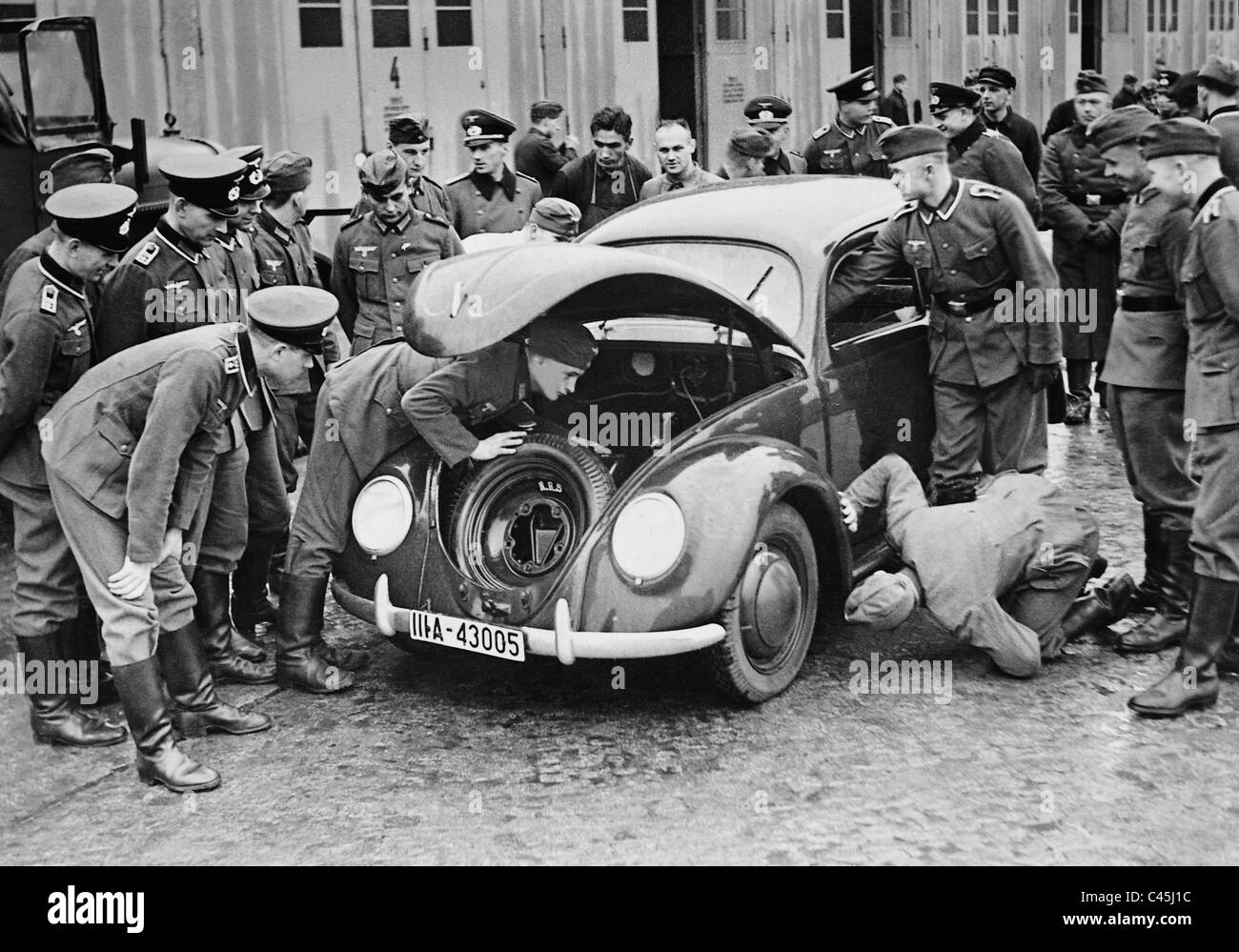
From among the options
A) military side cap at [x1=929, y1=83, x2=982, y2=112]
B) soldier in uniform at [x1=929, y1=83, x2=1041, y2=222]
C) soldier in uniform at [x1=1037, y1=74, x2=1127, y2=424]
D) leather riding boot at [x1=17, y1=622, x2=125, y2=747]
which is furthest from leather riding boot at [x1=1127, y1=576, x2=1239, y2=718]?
soldier in uniform at [x1=1037, y1=74, x2=1127, y2=424]

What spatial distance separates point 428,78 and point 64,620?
27.0ft

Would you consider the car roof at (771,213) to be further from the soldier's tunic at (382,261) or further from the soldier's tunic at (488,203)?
the soldier's tunic at (488,203)

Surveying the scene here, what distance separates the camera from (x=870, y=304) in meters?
6.35

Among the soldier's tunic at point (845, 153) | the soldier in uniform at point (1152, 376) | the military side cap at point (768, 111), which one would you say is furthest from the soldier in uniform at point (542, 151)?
the soldier in uniform at point (1152, 376)

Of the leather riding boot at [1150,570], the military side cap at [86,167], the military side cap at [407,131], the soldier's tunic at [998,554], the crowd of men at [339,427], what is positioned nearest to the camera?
the crowd of men at [339,427]

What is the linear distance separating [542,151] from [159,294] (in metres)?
5.46

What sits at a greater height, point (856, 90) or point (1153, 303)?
point (856, 90)

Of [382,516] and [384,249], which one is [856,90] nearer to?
[384,249]

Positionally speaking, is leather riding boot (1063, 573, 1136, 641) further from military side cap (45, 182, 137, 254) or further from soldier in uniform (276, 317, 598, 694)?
military side cap (45, 182, 137, 254)

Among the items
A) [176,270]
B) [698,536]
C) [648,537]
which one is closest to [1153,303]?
[698,536]

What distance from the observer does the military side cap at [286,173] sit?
7297 mm

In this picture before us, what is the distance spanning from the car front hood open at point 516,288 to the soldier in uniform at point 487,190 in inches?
144

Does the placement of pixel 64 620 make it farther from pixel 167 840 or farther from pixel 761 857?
pixel 761 857

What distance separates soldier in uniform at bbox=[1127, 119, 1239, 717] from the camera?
4672 mm
